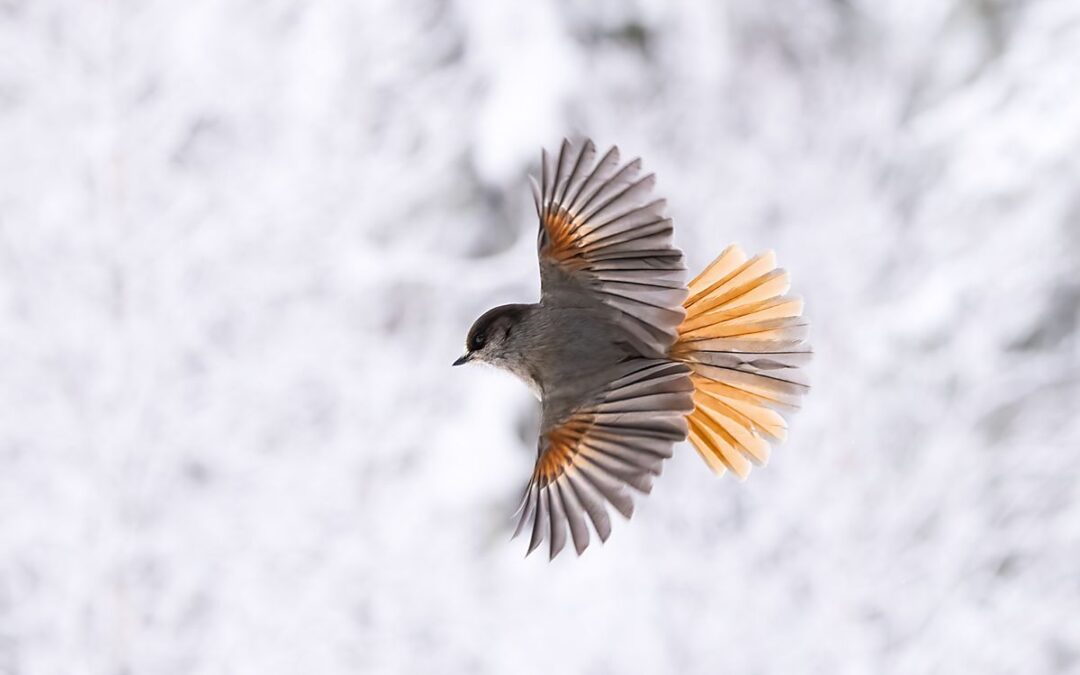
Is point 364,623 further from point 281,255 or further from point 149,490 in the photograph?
point 281,255

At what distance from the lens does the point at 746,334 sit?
6.47ft

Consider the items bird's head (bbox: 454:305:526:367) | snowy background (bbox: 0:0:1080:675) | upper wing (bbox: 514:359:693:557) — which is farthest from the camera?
snowy background (bbox: 0:0:1080:675)

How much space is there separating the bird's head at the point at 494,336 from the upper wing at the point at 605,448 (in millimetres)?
146

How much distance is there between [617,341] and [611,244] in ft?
0.45

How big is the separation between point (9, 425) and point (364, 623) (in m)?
1.05

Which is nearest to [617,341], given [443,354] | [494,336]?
[494,336]

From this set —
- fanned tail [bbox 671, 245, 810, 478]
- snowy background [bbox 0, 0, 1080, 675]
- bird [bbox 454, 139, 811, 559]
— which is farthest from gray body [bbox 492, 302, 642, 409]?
snowy background [bbox 0, 0, 1080, 675]

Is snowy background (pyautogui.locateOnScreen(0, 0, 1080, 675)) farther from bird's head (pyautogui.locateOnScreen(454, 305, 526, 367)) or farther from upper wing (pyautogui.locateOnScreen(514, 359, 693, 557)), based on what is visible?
upper wing (pyautogui.locateOnScreen(514, 359, 693, 557))

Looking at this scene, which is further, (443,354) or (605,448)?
(443,354)

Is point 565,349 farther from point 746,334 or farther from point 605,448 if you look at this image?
point 746,334

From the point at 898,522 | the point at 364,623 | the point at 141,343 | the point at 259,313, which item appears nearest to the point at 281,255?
the point at 259,313

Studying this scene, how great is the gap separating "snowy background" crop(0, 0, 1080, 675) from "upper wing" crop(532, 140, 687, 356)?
1540 millimetres

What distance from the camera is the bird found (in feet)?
5.47

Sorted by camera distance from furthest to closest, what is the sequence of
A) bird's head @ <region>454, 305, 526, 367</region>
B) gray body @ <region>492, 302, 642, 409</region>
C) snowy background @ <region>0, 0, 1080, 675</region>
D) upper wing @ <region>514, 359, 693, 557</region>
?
snowy background @ <region>0, 0, 1080, 675</region> → bird's head @ <region>454, 305, 526, 367</region> → gray body @ <region>492, 302, 642, 409</region> → upper wing @ <region>514, 359, 693, 557</region>
